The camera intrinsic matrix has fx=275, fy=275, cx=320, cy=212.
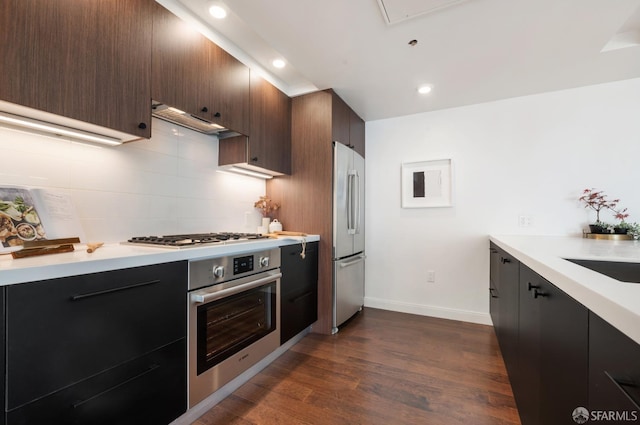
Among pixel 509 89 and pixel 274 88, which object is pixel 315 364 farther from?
pixel 509 89

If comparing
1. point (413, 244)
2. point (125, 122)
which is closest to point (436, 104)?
point (413, 244)

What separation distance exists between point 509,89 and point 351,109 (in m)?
1.52

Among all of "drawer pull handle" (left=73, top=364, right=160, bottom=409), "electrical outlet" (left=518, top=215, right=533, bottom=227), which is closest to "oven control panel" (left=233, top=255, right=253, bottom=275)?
"drawer pull handle" (left=73, top=364, right=160, bottom=409)

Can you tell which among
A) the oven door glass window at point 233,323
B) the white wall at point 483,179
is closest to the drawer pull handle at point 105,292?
the oven door glass window at point 233,323

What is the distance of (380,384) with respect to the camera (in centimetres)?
180

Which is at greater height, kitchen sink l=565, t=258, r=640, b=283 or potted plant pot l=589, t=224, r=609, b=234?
potted plant pot l=589, t=224, r=609, b=234

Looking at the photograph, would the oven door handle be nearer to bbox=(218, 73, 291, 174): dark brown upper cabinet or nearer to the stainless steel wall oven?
the stainless steel wall oven

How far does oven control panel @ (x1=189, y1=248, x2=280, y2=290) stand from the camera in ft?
4.67

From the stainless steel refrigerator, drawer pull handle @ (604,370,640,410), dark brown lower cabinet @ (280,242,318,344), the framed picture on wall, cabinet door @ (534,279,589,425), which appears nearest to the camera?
drawer pull handle @ (604,370,640,410)

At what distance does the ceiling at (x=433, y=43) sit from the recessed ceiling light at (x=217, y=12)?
0.04 m

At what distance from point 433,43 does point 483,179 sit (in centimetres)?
158

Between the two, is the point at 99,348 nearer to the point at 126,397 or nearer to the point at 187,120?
the point at 126,397

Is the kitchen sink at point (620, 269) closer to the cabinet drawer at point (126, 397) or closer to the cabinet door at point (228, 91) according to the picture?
the cabinet drawer at point (126, 397)

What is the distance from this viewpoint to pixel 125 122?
4.68 feet
